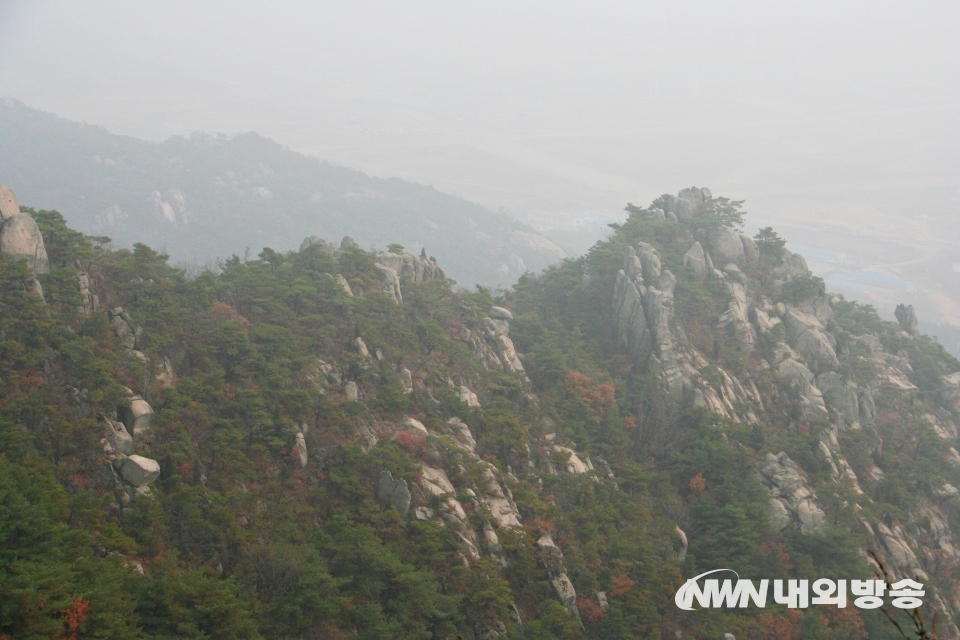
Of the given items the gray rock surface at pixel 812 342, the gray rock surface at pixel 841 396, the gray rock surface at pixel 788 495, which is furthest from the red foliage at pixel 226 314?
the gray rock surface at pixel 841 396

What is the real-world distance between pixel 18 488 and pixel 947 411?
33.0m

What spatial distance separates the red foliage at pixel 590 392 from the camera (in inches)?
989

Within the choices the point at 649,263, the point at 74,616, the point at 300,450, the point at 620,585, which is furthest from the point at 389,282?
the point at 74,616

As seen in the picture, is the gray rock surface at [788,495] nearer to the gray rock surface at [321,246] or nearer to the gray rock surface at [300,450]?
the gray rock surface at [300,450]

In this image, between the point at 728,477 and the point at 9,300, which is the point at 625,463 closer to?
the point at 728,477

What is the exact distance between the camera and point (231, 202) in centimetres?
9512

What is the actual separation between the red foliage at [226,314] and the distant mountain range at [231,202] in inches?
2317

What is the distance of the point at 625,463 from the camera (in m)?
23.4

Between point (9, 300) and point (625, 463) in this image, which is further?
point (625, 463)

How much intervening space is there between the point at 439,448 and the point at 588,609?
5386 mm

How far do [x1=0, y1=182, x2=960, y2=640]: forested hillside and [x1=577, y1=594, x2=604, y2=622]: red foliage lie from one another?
74 millimetres

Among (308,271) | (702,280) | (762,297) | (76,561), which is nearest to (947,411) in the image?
(762,297)

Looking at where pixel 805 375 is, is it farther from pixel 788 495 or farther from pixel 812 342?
pixel 788 495

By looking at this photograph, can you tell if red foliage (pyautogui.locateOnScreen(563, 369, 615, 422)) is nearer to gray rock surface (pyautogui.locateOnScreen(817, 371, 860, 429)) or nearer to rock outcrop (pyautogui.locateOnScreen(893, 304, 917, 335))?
gray rock surface (pyautogui.locateOnScreen(817, 371, 860, 429))
